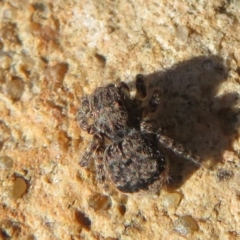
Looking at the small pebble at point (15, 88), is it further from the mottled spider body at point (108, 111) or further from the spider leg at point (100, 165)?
the spider leg at point (100, 165)

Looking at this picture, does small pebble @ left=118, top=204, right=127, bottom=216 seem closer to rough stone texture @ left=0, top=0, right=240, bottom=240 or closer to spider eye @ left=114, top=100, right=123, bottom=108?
rough stone texture @ left=0, top=0, right=240, bottom=240

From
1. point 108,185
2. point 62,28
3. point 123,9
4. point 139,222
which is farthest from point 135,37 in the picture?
point 139,222

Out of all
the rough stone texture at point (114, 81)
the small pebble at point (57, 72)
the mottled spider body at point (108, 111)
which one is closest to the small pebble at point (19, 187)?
the rough stone texture at point (114, 81)

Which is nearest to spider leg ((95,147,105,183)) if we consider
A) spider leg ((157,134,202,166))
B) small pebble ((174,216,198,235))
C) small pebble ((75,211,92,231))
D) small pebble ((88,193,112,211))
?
small pebble ((88,193,112,211))

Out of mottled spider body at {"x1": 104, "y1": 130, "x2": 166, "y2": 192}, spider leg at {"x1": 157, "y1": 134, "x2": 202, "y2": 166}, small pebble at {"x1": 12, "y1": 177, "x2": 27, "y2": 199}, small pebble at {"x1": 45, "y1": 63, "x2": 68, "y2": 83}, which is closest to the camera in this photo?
mottled spider body at {"x1": 104, "y1": 130, "x2": 166, "y2": 192}

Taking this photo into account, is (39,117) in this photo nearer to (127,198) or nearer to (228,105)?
(127,198)

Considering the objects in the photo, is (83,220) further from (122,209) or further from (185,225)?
(185,225)
